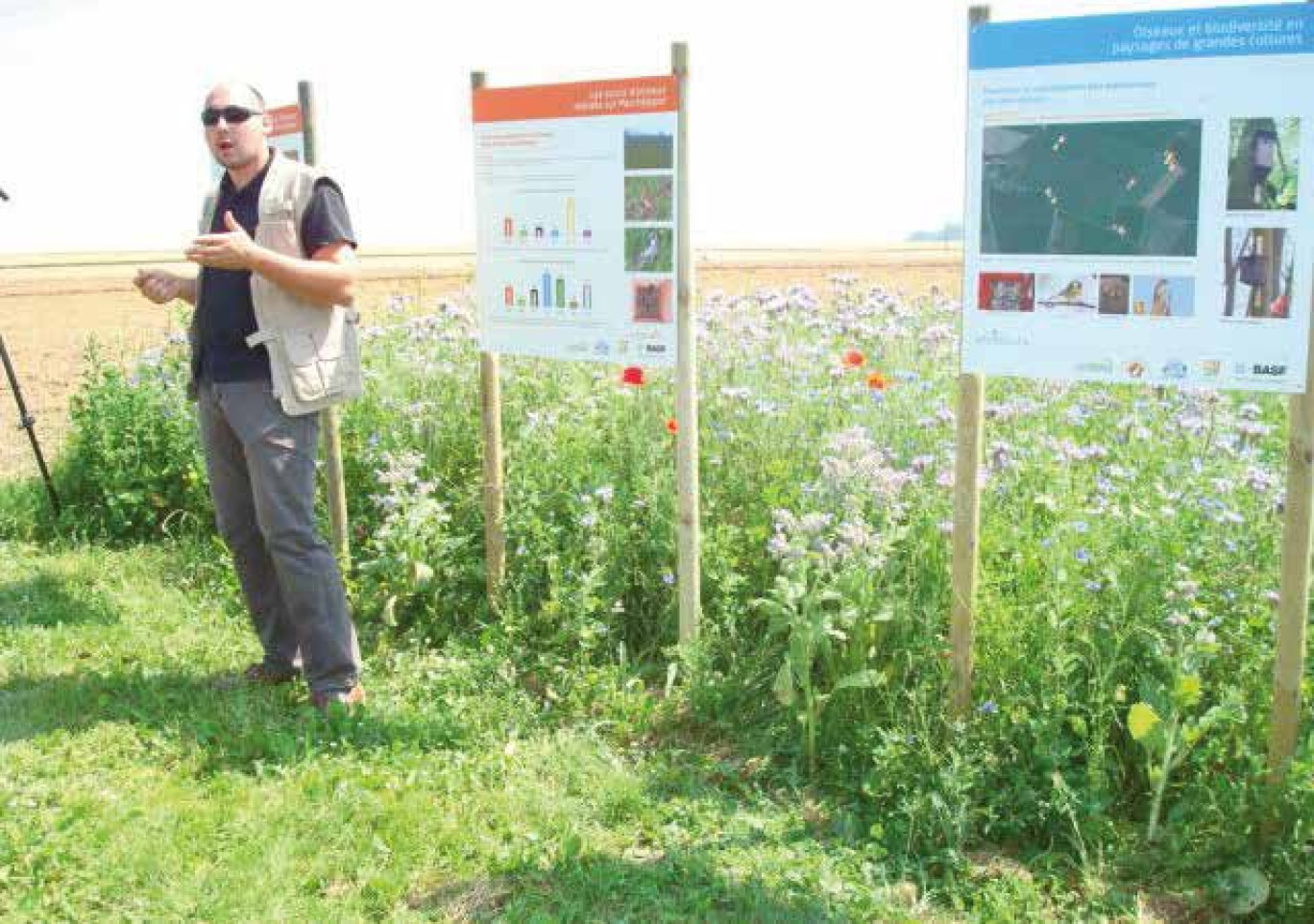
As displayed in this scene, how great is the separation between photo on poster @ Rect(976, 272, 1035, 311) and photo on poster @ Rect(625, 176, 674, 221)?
1312 millimetres

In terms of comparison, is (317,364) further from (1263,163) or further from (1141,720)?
(1263,163)

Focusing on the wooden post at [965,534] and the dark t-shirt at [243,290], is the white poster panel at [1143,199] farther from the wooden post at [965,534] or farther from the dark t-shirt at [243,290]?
the dark t-shirt at [243,290]

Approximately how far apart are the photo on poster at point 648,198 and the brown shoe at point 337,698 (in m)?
2.14

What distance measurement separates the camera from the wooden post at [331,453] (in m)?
6.20

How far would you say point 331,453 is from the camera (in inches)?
246

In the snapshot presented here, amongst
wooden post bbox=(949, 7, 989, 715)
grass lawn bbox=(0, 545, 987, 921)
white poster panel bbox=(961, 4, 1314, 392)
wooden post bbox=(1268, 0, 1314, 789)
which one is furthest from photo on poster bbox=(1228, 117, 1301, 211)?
grass lawn bbox=(0, 545, 987, 921)

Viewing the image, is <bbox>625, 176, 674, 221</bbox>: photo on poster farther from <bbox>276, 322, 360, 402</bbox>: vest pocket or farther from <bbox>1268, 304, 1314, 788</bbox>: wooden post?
<bbox>1268, 304, 1314, 788</bbox>: wooden post

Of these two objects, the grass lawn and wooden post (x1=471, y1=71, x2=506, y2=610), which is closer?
the grass lawn

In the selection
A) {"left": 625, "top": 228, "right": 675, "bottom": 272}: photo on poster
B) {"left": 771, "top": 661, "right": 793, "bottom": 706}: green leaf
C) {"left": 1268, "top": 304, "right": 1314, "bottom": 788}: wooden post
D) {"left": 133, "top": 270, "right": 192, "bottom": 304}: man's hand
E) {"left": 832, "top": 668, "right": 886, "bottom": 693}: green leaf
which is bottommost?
{"left": 771, "top": 661, "right": 793, "bottom": 706}: green leaf

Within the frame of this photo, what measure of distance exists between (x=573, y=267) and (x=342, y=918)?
2726 mm

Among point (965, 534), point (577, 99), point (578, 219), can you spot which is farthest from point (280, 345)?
point (965, 534)

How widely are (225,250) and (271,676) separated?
1.83 metres

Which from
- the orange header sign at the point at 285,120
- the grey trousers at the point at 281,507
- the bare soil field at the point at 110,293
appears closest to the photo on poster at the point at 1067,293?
the grey trousers at the point at 281,507

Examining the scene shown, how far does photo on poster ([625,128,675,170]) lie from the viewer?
489 cm
